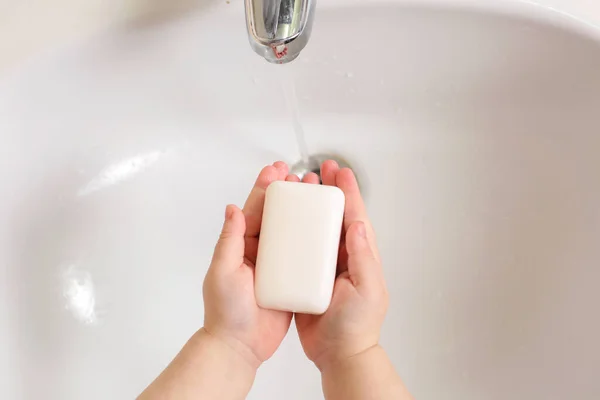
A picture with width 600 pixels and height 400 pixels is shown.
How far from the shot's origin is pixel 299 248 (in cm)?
43

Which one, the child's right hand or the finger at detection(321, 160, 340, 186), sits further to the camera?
the finger at detection(321, 160, 340, 186)

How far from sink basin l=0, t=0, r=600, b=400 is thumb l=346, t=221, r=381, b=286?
0.41ft

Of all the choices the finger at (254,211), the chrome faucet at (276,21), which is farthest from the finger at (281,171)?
the chrome faucet at (276,21)

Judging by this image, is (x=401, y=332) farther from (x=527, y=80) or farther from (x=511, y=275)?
(x=527, y=80)

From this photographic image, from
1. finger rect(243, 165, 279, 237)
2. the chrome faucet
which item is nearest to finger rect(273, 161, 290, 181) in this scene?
finger rect(243, 165, 279, 237)

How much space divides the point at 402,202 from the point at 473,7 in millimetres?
201

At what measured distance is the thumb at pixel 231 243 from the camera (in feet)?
1.44

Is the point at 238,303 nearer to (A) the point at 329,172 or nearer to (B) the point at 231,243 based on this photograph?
(B) the point at 231,243

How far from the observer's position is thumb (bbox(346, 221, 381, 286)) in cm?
44

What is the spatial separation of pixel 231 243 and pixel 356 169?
214 mm

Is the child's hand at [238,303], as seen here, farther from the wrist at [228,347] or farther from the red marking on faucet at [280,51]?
the red marking on faucet at [280,51]

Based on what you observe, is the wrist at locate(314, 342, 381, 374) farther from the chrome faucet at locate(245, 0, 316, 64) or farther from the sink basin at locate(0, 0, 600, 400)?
the chrome faucet at locate(245, 0, 316, 64)

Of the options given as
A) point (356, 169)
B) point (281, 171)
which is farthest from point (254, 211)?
point (356, 169)

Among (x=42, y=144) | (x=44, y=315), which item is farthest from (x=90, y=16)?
(x=44, y=315)
